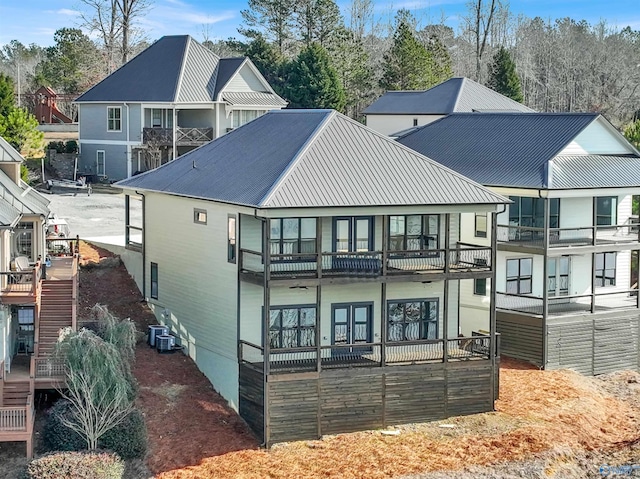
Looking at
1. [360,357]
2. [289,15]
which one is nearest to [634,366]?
[360,357]

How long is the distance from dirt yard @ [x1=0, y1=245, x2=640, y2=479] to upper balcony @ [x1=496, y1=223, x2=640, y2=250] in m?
6.50

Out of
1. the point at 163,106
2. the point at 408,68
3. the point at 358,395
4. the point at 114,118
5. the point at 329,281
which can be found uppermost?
the point at 408,68

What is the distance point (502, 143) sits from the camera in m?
49.2

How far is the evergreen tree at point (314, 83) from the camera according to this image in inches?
3221

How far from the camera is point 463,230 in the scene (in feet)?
159

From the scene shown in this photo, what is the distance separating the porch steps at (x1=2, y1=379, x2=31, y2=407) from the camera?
35.1 metres

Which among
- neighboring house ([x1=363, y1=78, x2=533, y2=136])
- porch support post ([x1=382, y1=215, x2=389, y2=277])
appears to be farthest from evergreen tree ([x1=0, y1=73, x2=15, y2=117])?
porch support post ([x1=382, y1=215, x2=389, y2=277])

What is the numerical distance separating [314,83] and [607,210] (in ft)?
118

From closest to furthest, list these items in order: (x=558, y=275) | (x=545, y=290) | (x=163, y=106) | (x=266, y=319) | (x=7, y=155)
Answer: (x=266, y=319) < (x=7, y=155) < (x=545, y=290) < (x=558, y=275) < (x=163, y=106)

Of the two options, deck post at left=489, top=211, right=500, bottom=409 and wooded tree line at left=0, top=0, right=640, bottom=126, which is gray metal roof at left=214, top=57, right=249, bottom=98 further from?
deck post at left=489, top=211, right=500, bottom=409

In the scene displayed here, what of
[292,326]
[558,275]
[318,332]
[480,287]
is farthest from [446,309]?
[558,275]

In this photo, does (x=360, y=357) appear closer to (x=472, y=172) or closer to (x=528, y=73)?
(x=472, y=172)

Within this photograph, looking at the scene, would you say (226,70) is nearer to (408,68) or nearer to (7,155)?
(408,68)

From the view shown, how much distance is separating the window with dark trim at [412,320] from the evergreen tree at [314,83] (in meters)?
43.4
